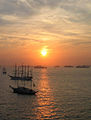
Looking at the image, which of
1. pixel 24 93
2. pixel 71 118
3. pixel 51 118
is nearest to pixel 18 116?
pixel 51 118

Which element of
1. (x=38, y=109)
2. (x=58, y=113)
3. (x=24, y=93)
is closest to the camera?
(x=58, y=113)

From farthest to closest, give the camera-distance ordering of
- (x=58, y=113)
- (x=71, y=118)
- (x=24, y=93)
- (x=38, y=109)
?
(x=24, y=93) < (x=38, y=109) < (x=58, y=113) < (x=71, y=118)

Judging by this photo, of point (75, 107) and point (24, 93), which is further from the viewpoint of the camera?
point (24, 93)

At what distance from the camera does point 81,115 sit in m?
44.9

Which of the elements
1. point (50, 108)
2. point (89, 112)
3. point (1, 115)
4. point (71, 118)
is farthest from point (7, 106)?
point (89, 112)

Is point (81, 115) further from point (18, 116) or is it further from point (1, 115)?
point (1, 115)

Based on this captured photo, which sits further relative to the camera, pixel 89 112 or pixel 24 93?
pixel 24 93

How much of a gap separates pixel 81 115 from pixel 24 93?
35112mm

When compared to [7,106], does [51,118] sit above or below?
below

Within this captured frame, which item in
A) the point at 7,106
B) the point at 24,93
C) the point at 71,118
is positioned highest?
the point at 24,93

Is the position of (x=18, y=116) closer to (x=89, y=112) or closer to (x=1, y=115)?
(x=1, y=115)

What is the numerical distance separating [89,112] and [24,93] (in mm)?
34944

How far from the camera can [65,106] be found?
5372 centimetres

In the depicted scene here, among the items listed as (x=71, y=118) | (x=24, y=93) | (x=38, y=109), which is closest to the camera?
(x=71, y=118)
